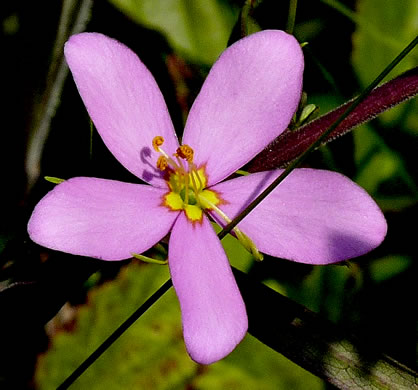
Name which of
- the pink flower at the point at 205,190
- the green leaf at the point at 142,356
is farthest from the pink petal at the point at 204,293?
the green leaf at the point at 142,356

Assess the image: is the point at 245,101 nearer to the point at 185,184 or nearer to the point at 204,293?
the point at 185,184

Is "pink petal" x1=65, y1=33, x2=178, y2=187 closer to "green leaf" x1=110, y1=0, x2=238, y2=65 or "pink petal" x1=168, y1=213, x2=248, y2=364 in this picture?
"pink petal" x1=168, y1=213, x2=248, y2=364

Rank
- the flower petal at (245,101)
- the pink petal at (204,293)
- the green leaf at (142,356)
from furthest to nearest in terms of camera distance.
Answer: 1. the green leaf at (142,356)
2. the flower petal at (245,101)
3. the pink petal at (204,293)

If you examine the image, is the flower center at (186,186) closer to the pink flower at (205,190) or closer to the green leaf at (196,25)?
the pink flower at (205,190)

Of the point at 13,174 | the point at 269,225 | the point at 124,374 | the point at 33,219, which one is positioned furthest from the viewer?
the point at 124,374

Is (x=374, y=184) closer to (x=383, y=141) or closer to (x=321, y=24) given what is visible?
(x=383, y=141)

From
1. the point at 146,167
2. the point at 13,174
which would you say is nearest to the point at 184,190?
the point at 146,167
